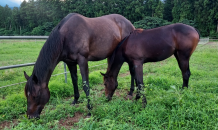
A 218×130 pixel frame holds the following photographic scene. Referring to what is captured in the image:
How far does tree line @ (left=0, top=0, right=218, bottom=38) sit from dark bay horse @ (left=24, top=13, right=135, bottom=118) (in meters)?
27.6

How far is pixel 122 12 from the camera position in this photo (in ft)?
128

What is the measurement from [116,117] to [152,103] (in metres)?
0.87

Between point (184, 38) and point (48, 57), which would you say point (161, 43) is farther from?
point (48, 57)

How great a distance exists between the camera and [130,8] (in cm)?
3744

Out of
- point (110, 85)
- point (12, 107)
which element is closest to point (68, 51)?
point (110, 85)

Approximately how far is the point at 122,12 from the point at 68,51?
126 ft

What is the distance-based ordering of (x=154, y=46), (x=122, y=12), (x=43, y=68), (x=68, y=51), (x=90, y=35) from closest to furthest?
(x=43, y=68) < (x=68, y=51) < (x=90, y=35) < (x=154, y=46) < (x=122, y=12)

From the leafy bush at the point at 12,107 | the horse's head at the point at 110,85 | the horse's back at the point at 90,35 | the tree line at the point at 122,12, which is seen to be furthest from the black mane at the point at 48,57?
the tree line at the point at 122,12

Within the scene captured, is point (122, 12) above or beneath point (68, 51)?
above

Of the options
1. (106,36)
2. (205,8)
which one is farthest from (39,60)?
(205,8)

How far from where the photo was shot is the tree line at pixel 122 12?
94.9 ft

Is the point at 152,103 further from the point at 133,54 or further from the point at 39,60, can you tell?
the point at 39,60

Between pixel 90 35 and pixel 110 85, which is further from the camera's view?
pixel 110 85

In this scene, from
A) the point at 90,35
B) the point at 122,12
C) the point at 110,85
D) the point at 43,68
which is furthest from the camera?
the point at 122,12
